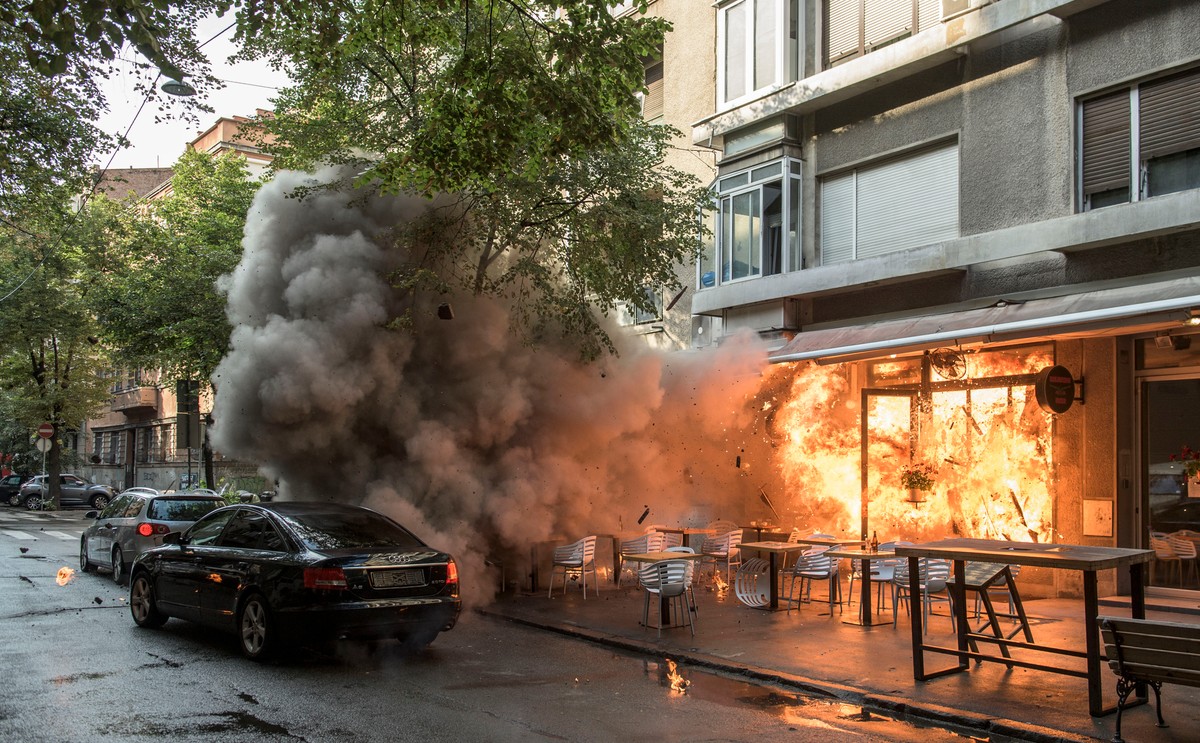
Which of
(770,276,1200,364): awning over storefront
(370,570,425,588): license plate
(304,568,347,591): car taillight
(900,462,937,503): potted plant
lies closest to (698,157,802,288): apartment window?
(770,276,1200,364): awning over storefront

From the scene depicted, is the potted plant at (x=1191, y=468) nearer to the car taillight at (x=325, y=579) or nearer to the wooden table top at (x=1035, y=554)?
the wooden table top at (x=1035, y=554)

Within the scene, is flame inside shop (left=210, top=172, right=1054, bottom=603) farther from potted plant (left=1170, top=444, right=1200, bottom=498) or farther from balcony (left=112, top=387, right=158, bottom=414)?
balcony (left=112, top=387, right=158, bottom=414)

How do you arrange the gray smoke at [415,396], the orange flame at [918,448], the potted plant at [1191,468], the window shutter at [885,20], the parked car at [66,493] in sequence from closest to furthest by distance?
the potted plant at [1191,468] → the orange flame at [918,448] → the gray smoke at [415,396] → the window shutter at [885,20] → the parked car at [66,493]

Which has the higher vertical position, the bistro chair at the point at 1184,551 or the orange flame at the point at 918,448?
the orange flame at the point at 918,448

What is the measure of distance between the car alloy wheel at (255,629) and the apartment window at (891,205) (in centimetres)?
937

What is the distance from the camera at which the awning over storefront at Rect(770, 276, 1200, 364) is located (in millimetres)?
8844

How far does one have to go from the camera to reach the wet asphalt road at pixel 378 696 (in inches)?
240

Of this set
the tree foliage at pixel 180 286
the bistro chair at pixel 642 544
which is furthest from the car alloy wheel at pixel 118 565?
the bistro chair at pixel 642 544

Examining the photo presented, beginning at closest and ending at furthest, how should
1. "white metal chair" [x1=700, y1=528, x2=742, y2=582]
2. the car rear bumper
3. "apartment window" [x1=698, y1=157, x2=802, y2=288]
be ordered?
the car rear bumper < "white metal chair" [x1=700, y1=528, x2=742, y2=582] < "apartment window" [x1=698, y1=157, x2=802, y2=288]

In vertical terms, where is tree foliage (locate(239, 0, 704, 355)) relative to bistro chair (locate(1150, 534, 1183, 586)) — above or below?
above

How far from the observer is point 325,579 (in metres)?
7.81

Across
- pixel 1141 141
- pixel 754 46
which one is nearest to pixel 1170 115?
pixel 1141 141

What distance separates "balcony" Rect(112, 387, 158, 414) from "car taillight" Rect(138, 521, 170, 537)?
2981 cm

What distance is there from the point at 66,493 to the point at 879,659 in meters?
35.5
